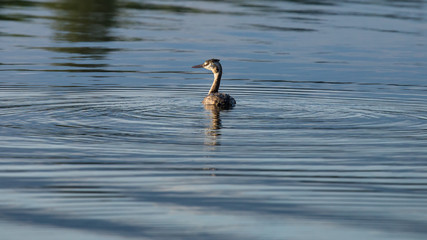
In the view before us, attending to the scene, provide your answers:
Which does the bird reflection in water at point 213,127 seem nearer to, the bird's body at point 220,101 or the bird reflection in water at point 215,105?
the bird reflection in water at point 215,105

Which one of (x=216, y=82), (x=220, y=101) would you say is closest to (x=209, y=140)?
(x=220, y=101)

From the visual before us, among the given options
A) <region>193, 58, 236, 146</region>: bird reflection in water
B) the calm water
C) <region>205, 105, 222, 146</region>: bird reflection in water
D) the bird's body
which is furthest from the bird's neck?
<region>205, 105, 222, 146</region>: bird reflection in water

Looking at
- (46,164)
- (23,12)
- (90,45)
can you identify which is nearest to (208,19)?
(23,12)

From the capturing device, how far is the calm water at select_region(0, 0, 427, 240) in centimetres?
796

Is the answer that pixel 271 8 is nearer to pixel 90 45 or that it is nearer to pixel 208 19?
pixel 208 19

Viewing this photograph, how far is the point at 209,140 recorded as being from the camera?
12125 mm

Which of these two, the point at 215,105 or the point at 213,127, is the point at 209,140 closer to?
the point at 213,127

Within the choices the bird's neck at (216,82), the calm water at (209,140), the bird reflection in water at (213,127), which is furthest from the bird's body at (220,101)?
the bird's neck at (216,82)

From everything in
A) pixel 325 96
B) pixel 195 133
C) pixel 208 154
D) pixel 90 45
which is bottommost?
pixel 208 154

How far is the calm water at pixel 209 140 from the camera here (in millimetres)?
7961

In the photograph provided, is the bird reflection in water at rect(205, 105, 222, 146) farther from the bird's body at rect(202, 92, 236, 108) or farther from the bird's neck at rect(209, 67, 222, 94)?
the bird's neck at rect(209, 67, 222, 94)

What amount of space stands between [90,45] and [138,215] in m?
20.1

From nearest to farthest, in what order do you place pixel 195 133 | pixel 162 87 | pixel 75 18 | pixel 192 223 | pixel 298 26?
pixel 192 223 → pixel 195 133 → pixel 162 87 → pixel 298 26 → pixel 75 18

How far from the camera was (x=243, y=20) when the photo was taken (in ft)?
122
